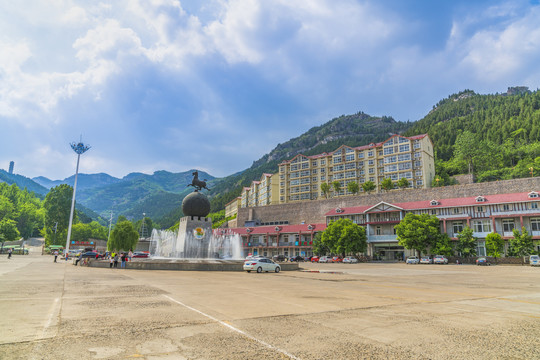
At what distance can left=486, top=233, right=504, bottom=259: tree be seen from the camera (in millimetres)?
50078

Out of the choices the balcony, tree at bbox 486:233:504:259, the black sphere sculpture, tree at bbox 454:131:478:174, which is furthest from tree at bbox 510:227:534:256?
the black sphere sculpture

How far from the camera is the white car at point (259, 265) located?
28.0 metres

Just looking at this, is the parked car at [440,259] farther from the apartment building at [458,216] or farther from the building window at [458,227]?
the building window at [458,227]

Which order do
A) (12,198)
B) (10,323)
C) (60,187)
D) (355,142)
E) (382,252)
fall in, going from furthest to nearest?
1. (355,142)
2. (12,198)
3. (60,187)
4. (382,252)
5. (10,323)

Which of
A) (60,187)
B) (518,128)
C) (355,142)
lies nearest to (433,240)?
(518,128)

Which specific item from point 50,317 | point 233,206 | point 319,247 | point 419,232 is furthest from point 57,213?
point 50,317

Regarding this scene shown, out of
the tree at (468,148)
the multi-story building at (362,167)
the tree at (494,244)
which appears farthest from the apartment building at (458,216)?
the tree at (468,148)

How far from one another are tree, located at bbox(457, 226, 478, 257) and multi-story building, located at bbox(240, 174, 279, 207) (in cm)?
6557

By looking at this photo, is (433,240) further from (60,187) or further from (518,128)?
(60,187)

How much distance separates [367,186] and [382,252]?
788 inches

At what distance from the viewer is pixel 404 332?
6922mm

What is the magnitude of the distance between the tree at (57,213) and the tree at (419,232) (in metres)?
86.5

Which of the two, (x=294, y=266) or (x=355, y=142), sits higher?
(x=355, y=142)

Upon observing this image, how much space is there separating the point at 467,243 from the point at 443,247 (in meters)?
3.84
